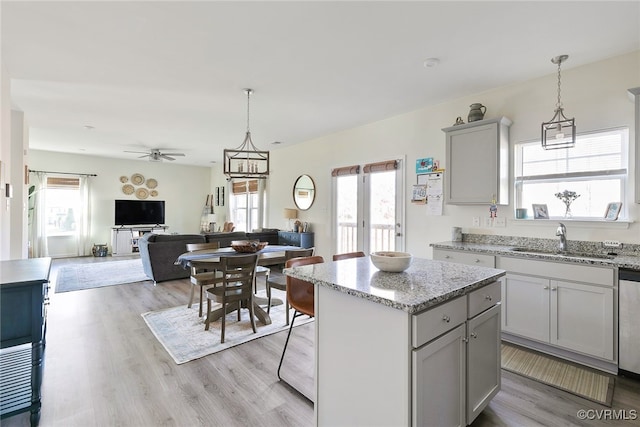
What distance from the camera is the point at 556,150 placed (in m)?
3.13

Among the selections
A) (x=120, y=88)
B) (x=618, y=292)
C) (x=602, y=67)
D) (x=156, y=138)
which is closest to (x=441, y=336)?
(x=618, y=292)

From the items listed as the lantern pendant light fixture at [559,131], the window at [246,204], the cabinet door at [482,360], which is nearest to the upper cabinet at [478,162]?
the lantern pendant light fixture at [559,131]

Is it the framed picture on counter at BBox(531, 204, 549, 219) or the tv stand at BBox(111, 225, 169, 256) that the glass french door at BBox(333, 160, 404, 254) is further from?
the tv stand at BBox(111, 225, 169, 256)

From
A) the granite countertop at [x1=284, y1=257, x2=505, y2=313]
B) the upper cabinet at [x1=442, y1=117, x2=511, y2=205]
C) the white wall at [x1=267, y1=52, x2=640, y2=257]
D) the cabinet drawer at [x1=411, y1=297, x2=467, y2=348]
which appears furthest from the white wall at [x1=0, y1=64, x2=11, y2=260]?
the upper cabinet at [x1=442, y1=117, x2=511, y2=205]

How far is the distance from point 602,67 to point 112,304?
6.04 m

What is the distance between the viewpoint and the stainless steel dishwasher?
2250mm

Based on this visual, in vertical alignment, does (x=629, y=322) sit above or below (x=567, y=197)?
below

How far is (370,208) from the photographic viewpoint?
4957mm

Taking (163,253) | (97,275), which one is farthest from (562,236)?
(97,275)

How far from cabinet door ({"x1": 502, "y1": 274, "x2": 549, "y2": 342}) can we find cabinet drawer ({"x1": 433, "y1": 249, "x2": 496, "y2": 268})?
0.20 metres

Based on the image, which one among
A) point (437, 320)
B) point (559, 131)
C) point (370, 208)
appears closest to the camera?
point (437, 320)

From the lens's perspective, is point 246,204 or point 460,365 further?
point 246,204

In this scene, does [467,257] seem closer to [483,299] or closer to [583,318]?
[583,318]

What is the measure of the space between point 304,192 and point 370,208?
1775 millimetres
